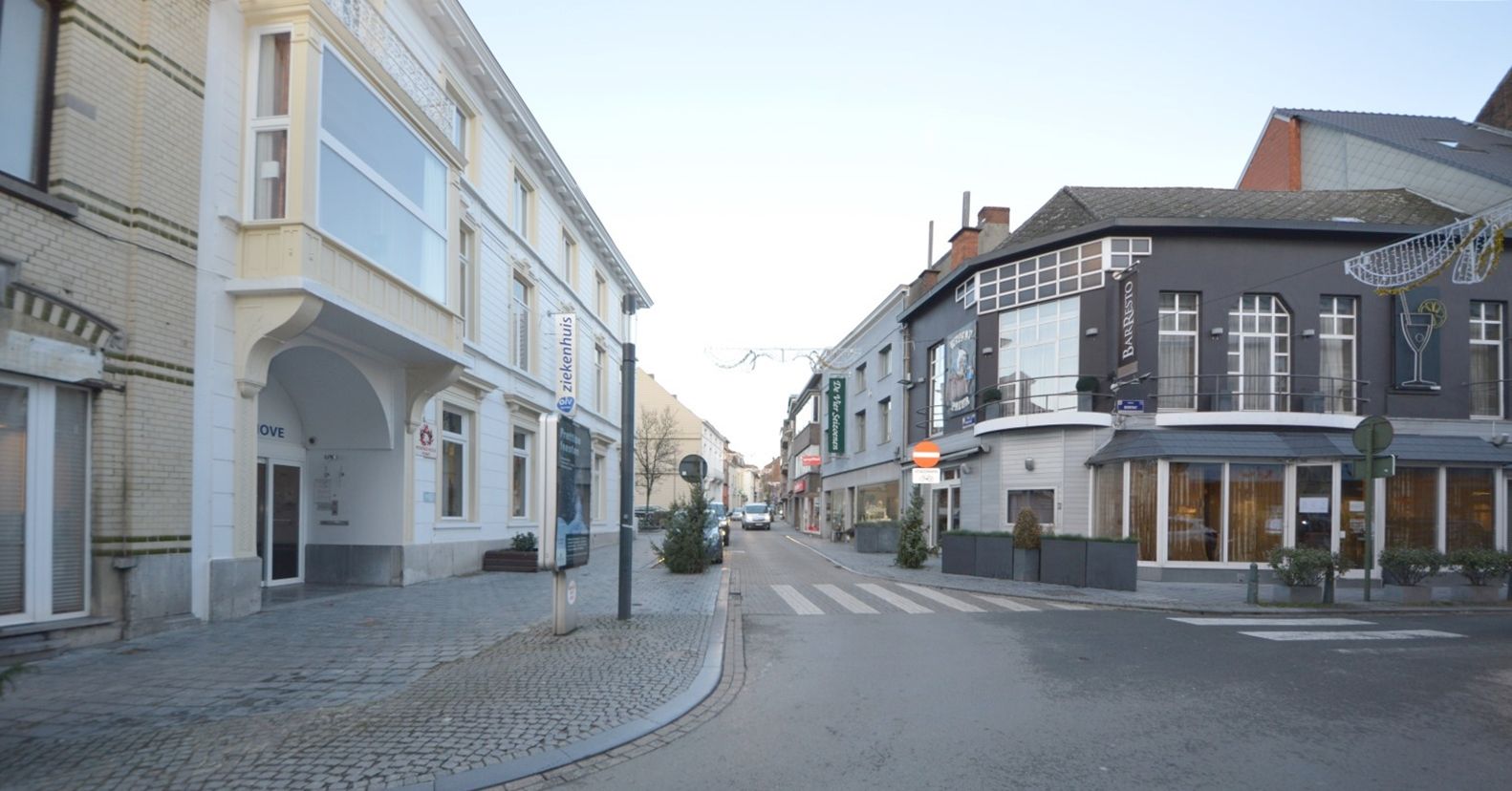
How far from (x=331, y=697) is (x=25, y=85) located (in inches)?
246

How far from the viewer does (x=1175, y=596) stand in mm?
15281

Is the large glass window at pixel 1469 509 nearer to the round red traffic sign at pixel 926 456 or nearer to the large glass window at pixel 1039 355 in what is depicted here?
the large glass window at pixel 1039 355

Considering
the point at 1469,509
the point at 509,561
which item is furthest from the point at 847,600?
the point at 1469,509

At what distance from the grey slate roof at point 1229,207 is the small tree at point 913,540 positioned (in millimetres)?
7238

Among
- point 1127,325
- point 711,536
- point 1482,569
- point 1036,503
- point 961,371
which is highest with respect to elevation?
point 1127,325

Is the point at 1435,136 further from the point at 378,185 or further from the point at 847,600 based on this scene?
the point at 378,185

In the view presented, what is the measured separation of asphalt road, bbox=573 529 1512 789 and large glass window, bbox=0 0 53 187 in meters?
7.59

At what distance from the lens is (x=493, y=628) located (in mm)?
9945

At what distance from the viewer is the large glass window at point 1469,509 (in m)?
18.9

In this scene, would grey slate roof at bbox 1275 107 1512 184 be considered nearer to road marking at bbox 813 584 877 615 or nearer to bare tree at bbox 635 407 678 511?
road marking at bbox 813 584 877 615

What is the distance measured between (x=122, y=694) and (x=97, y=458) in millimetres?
3045

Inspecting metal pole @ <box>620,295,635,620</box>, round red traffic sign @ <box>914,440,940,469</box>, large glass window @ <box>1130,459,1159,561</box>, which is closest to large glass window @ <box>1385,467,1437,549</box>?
large glass window @ <box>1130,459,1159,561</box>

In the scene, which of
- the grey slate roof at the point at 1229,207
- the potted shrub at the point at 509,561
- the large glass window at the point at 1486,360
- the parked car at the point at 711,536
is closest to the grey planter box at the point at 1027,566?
the parked car at the point at 711,536

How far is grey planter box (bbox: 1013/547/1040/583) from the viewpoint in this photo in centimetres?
1788
